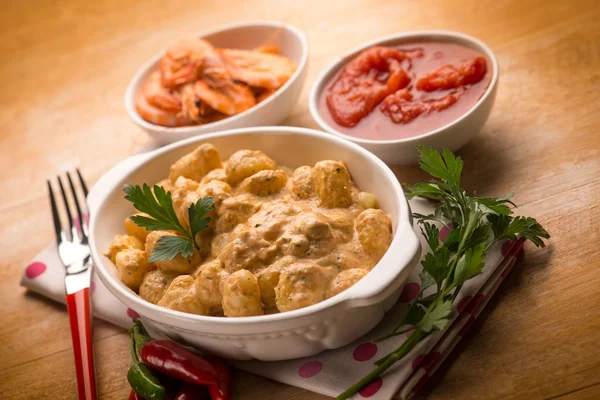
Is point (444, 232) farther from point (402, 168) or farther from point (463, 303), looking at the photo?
point (402, 168)

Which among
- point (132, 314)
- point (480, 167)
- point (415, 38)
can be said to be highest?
point (415, 38)

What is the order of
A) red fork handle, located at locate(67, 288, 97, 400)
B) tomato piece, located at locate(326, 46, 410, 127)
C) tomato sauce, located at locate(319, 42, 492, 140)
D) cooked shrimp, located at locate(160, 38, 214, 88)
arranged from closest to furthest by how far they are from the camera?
red fork handle, located at locate(67, 288, 97, 400)
tomato sauce, located at locate(319, 42, 492, 140)
tomato piece, located at locate(326, 46, 410, 127)
cooked shrimp, located at locate(160, 38, 214, 88)

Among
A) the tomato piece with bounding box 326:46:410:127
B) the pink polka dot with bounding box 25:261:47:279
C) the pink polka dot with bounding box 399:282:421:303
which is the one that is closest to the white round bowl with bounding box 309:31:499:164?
the tomato piece with bounding box 326:46:410:127

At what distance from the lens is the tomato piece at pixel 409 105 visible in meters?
2.71

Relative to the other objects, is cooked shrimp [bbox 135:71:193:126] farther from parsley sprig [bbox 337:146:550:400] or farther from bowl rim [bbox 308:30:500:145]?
parsley sprig [bbox 337:146:550:400]

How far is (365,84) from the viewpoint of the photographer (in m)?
2.96

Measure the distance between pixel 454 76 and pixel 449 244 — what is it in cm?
97

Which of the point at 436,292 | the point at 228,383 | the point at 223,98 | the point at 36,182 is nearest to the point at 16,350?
the point at 228,383

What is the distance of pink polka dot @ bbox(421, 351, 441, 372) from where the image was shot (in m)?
1.92

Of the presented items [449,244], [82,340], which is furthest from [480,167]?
[82,340]

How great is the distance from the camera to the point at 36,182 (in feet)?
11.8

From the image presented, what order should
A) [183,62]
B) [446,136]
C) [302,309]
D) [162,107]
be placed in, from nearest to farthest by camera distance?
1. [302,309]
2. [446,136]
3. [162,107]
4. [183,62]

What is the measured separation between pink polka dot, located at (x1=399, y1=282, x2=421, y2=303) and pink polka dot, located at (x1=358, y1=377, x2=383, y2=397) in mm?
328

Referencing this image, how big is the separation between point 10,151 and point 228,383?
256 cm
